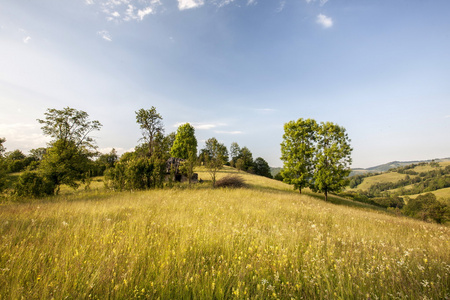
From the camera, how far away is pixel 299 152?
73.3ft

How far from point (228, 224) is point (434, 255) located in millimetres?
5077

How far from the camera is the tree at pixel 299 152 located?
2205 centimetres

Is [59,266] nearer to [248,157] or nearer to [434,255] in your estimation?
[434,255]

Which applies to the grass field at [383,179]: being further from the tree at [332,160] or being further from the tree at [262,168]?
the tree at [332,160]

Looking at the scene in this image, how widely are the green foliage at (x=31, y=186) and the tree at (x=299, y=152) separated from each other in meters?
24.0

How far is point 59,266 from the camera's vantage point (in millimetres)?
2771

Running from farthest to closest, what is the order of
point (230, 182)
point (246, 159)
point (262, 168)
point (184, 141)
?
point (262, 168) < point (246, 159) < point (184, 141) < point (230, 182)

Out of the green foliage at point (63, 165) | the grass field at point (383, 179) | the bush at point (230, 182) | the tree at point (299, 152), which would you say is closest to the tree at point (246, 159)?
the tree at point (299, 152)

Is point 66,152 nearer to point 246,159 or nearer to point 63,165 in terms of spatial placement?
point 63,165

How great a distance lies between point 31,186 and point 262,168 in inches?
2876

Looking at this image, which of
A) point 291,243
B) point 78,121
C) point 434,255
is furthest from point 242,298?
point 78,121

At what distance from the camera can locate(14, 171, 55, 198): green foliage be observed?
12586mm

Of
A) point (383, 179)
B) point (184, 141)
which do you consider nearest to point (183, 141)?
point (184, 141)

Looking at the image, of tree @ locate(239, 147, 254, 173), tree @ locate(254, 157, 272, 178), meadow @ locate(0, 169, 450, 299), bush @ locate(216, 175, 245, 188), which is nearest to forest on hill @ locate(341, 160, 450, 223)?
tree @ locate(254, 157, 272, 178)
